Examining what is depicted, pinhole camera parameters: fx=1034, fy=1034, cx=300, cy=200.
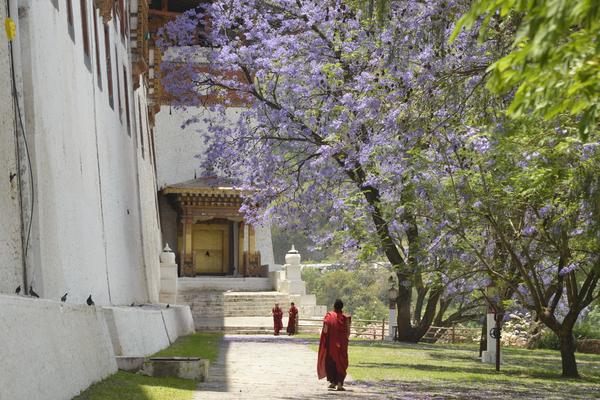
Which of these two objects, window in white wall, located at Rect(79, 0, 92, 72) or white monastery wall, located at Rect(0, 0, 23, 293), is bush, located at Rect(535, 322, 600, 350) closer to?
window in white wall, located at Rect(79, 0, 92, 72)

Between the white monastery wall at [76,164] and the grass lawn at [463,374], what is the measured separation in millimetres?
5078

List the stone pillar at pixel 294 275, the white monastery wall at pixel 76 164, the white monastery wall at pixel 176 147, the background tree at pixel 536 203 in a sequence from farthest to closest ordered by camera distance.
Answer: the white monastery wall at pixel 176 147
the stone pillar at pixel 294 275
the background tree at pixel 536 203
the white monastery wall at pixel 76 164

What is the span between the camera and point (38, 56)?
546 inches

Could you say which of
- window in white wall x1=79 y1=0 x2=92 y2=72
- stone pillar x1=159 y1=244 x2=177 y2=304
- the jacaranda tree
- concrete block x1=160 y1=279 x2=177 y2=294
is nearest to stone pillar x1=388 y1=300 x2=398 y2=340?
the jacaranda tree

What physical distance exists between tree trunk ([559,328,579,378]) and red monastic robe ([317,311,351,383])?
17.0 ft

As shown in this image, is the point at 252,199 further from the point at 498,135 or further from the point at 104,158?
the point at 498,135

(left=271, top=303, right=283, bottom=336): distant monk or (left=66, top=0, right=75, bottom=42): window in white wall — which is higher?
(left=66, top=0, right=75, bottom=42): window in white wall

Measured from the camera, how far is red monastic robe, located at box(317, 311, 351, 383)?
14.9 meters

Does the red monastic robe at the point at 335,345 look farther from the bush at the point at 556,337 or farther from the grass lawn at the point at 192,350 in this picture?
the bush at the point at 556,337

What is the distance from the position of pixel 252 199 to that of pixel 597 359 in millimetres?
10315

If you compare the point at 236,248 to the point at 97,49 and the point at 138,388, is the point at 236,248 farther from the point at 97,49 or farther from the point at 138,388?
the point at 138,388

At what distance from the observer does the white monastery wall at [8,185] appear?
38.2 ft

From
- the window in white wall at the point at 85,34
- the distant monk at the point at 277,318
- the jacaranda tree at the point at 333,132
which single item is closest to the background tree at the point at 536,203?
the jacaranda tree at the point at 333,132

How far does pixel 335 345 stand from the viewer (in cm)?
1505
